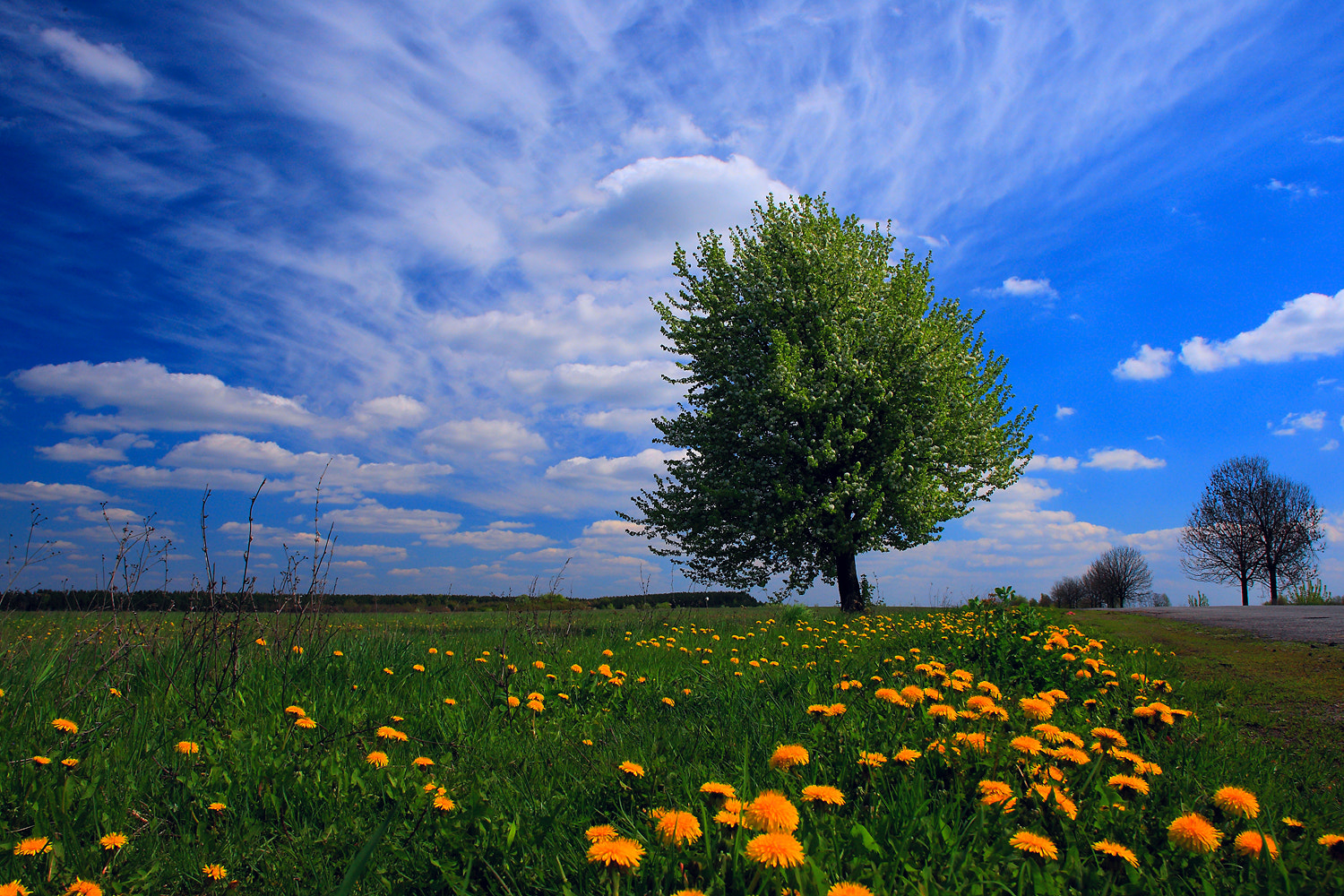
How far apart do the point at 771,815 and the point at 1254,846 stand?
157 cm

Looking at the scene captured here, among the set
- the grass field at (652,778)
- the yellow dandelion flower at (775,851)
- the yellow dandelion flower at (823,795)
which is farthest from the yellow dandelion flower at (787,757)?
the yellow dandelion flower at (775,851)

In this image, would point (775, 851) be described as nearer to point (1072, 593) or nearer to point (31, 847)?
point (31, 847)

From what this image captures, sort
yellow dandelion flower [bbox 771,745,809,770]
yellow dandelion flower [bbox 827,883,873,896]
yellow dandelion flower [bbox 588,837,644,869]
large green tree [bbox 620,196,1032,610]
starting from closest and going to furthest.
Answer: yellow dandelion flower [bbox 827,883,873,896] → yellow dandelion flower [bbox 588,837,644,869] → yellow dandelion flower [bbox 771,745,809,770] → large green tree [bbox 620,196,1032,610]

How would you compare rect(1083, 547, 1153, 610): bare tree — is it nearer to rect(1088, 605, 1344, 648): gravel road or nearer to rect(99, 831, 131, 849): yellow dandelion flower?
rect(1088, 605, 1344, 648): gravel road

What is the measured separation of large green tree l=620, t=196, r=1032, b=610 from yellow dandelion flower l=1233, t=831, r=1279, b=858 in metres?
12.0

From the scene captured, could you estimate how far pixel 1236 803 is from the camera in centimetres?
220

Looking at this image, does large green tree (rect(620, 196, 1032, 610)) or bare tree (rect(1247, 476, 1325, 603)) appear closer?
large green tree (rect(620, 196, 1032, 610))

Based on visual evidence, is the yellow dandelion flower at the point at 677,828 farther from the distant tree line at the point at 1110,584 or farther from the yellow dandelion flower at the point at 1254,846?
the distant tree line at the point at 1110,584

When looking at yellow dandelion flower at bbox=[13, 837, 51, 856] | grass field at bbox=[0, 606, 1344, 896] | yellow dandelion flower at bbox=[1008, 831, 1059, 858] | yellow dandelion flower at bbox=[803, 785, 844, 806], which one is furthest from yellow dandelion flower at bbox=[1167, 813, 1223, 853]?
yellow dandelion flower at bbox=[13, 837, 51, 856]

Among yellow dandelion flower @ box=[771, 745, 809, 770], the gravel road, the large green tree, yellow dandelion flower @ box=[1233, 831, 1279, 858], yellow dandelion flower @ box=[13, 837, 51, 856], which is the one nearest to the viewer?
yellow dandelion flower @ box=[1233, 831, 1279, 858]

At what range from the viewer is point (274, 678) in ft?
15.8

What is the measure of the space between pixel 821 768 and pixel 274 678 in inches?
165

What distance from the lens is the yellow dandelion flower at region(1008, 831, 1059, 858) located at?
72.1 inches

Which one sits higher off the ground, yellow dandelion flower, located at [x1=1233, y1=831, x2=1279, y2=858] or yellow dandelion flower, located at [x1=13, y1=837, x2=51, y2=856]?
yellow dandelion flower, located at [x1=1233, y1=831, x2=1279, y2=858]
